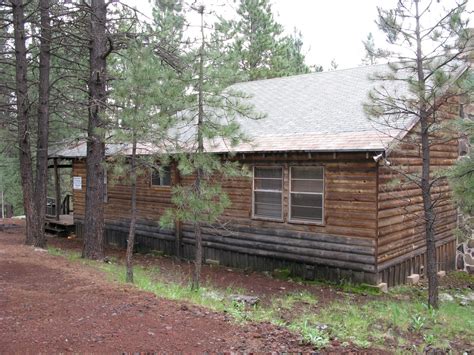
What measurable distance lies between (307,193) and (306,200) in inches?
7.4

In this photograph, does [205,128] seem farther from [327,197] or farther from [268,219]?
[268,219]

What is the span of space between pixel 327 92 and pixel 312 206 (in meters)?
4.29

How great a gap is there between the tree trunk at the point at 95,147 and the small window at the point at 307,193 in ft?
16.1

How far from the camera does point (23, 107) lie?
12.5m

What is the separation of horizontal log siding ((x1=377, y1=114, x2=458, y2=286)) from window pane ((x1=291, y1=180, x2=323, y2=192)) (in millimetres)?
1526

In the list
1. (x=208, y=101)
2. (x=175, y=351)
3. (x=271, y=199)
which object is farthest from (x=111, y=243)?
(x=175, y=351)

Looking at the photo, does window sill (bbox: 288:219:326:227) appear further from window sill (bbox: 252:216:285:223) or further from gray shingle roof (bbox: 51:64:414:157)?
gray shingle roof (bbox: 51:64:414:157)

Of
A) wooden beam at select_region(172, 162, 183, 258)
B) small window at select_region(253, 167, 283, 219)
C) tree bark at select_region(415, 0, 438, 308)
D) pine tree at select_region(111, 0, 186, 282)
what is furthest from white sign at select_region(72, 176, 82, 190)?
tree bark at select_region(415, 0, 438, 308)

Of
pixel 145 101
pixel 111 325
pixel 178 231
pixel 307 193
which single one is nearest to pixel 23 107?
pixel 178 231

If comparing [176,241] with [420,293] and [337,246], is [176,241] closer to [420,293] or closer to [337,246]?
[337,246]

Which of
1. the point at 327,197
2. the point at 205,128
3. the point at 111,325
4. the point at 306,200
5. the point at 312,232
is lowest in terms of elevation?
the point at 111,325

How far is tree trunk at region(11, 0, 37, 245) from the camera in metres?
11.9

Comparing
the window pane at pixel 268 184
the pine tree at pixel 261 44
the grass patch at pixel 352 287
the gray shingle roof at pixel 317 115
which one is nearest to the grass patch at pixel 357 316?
the grass patch at pixel 352 287

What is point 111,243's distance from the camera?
16.8 metres
